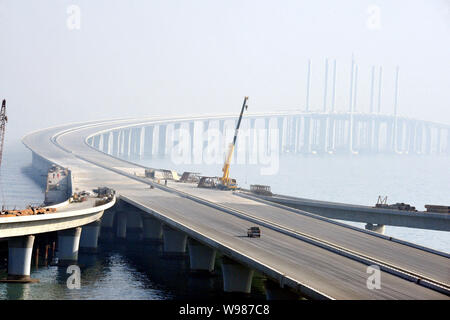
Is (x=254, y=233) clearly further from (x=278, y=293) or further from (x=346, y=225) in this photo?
(x=278, y=293)

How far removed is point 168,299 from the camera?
230 ft

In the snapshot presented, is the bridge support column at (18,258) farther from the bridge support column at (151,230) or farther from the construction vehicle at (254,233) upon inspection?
the bridge support column at (151,230)

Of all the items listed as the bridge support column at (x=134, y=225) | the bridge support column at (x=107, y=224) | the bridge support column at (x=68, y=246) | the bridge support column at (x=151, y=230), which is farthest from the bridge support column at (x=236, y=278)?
the bridge support column at (x=107, y=224)

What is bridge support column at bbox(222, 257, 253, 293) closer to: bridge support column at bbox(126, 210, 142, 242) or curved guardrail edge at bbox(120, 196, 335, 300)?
curved guardrail edge at bbox(120, 196, 335, 300)

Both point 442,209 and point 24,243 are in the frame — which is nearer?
point 24,243

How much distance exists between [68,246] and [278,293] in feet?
125

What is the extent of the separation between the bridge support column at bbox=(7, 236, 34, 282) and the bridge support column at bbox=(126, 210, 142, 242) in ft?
131

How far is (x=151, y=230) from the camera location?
10944 cm

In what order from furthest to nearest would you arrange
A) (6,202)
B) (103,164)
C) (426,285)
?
1. (103,164)
2. (6,202)
3. (426,285)

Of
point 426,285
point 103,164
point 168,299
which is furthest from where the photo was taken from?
point 103,164

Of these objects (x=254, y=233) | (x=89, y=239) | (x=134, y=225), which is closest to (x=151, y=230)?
(x=134, y=225)

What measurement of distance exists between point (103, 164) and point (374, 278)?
149 metres
